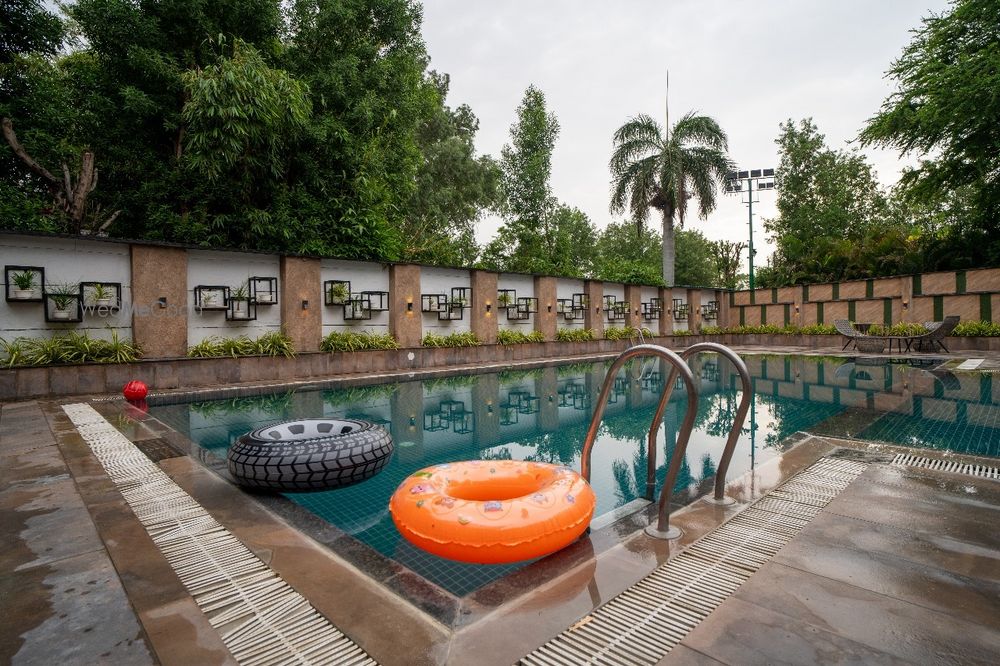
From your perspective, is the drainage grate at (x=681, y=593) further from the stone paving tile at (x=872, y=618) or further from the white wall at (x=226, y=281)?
the white wall at (x=226, y=281)

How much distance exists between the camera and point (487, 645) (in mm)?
1589

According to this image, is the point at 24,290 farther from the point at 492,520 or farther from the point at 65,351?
the point at 492,520

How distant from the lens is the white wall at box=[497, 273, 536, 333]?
15.9 metres

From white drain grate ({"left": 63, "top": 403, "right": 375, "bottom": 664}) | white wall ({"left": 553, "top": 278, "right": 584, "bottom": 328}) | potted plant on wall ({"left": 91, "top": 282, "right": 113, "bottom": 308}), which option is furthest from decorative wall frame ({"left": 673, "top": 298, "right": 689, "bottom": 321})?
white drain grate ({"left": 63, "top": 403, "right": 375, "bottom": 664})

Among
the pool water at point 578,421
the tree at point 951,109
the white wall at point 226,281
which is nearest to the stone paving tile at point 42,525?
the pool water at point 578,421

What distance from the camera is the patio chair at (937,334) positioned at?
46.1 ft

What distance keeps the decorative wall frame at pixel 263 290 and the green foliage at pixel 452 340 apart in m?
3.97

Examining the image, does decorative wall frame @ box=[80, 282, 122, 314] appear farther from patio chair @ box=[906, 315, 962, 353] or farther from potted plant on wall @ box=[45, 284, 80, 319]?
patio chair @ box=[906, 315, 962, 353]

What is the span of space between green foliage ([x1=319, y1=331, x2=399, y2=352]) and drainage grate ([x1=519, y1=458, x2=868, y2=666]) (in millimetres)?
9975

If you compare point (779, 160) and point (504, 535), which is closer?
point (504, 535)

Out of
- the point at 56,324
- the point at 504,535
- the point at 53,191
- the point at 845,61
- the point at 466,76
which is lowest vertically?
the point at 504,535

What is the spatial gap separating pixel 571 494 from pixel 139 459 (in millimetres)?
3755

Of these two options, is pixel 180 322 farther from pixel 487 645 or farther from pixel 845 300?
pixel 845 300

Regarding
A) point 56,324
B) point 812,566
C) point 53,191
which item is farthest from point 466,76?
point 812,566
